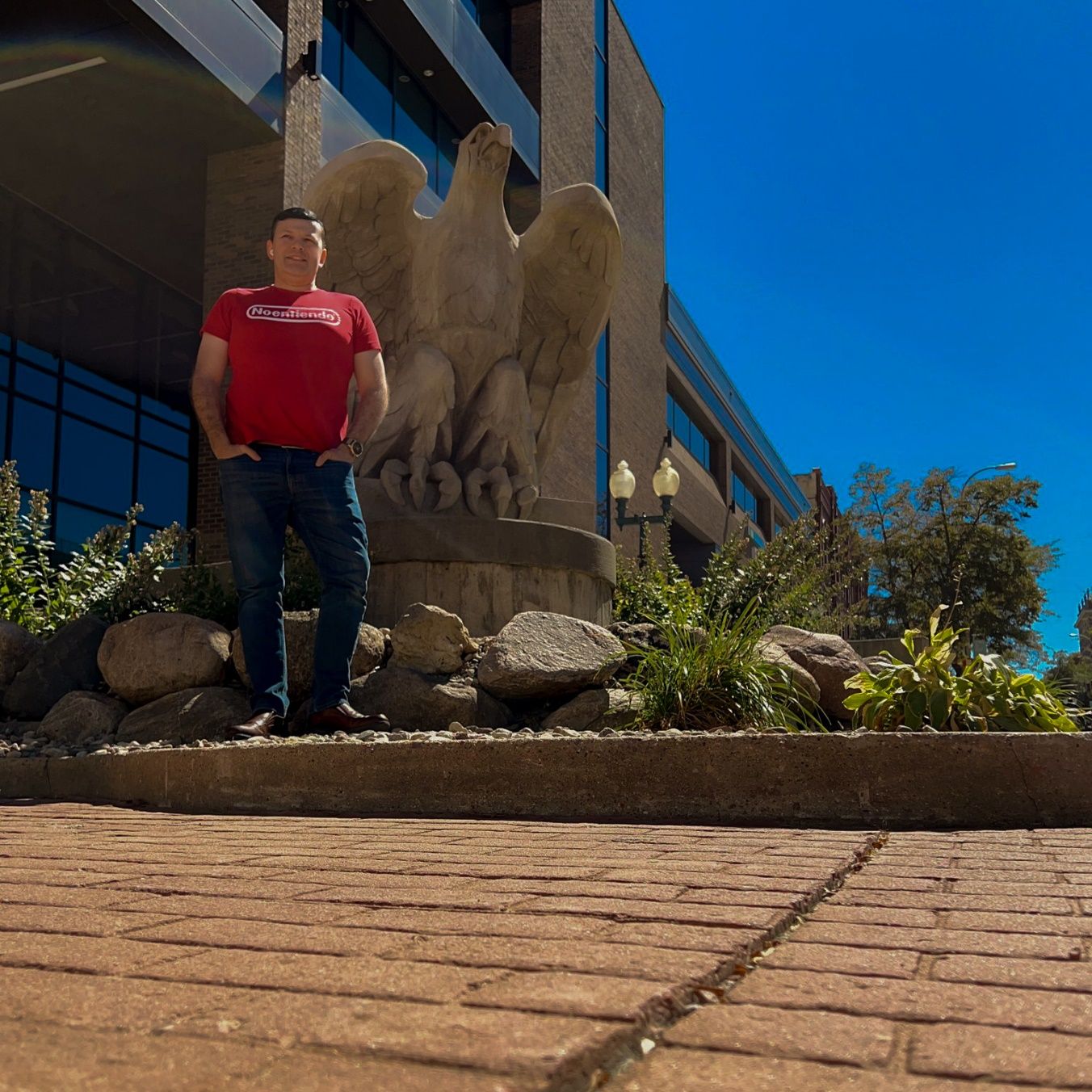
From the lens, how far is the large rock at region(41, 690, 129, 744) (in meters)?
5.98

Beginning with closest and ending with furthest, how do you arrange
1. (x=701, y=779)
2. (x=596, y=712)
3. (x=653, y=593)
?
(x=701, y=779), (x=596, y=712), (x=653, y=593)

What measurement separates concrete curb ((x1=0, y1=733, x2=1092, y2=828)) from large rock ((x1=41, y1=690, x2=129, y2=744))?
2002 mm

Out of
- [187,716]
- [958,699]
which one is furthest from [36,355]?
[958,699]

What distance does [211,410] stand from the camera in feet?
16.6

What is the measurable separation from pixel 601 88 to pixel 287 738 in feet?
86.1

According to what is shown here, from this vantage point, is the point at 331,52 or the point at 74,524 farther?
the point at 74,524

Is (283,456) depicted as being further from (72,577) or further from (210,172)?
(210,172)

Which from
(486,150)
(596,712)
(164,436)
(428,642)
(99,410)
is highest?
(99,410)

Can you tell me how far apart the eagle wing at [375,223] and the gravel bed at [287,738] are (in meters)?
3.73

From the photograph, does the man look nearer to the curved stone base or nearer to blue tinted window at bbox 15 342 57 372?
the curved stone base

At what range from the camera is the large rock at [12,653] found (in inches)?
260

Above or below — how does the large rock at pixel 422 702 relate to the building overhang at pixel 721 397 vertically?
below

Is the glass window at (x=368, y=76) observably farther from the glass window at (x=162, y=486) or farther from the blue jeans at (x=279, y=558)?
the blue jeans at (x=279, y=558)

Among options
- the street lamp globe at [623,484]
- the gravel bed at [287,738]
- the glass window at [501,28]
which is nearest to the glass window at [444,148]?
the glass window at [501,28]
